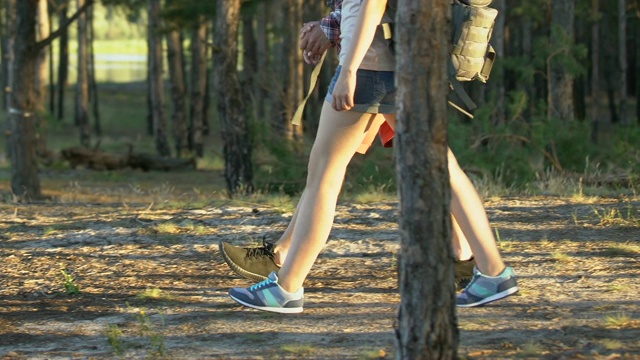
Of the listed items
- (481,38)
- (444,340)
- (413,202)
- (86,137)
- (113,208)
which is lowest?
(86,137)

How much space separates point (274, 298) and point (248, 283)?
2.83ft

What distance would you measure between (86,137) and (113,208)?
2689 centimetres

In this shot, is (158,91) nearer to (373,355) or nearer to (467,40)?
(467,40)

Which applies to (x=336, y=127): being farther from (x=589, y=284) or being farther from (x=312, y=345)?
(x=589, y=284)

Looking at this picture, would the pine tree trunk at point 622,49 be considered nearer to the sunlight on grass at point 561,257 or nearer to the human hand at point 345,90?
the sunlight on grass at point 561,257

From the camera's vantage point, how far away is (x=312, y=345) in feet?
13.9

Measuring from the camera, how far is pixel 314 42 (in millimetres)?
4973

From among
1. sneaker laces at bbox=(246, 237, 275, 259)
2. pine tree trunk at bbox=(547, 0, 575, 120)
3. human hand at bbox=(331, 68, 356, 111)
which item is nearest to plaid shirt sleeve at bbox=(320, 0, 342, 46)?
human hand at bbox=(331, 68, 356, 111)

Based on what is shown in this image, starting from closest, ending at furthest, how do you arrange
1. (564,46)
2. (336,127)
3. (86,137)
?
(336,127) → (564,46) → (86,137)

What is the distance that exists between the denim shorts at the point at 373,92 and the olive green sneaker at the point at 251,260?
3.48ft

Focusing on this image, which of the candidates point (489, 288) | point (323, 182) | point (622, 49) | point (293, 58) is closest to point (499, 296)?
point (489, 288)

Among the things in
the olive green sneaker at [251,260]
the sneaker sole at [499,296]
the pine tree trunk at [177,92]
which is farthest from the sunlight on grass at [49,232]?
the pine tree trunk at [177,92]

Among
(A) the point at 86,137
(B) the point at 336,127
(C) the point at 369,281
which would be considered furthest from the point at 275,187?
(A) the point at 86,137

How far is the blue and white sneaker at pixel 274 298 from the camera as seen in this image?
4723 millimetres
